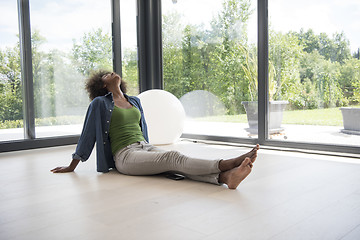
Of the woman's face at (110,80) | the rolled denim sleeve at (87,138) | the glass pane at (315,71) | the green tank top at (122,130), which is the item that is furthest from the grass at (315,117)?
the rolled denim sleeve at (87,138)

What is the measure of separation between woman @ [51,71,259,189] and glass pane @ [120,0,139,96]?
7.77 ft

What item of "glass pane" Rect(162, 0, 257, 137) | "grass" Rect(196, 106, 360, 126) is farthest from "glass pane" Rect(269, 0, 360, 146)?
"glass pane" Rect(162, 0, 257, 137)

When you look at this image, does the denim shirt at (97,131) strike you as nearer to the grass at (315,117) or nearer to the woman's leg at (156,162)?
the woman's leg at (156,162)

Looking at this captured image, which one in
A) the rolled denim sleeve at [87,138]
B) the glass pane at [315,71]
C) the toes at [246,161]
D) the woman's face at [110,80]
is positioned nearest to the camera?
the toes at [246,161]

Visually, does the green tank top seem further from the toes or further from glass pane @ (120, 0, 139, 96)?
glass pane @ (120, 0, 139, 96)

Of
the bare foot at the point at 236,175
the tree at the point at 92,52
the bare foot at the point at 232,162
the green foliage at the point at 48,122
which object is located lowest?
the bare foot at the point at 236,175

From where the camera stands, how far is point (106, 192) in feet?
8.10

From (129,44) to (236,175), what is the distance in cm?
380

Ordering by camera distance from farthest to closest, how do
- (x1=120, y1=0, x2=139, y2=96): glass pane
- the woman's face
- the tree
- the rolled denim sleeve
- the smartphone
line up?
(x1=120, y1=0, x2=139, y2=96): glass pane < the tree < the woman's face < the rolled denim sleeve < the smartphone

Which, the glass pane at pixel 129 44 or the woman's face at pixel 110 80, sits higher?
the glass pane at pixel 129 44

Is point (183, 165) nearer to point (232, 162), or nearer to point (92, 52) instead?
point (232, 162)

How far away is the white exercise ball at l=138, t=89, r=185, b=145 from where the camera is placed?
14.6 ft

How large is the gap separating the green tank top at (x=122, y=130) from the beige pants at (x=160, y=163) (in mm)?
46

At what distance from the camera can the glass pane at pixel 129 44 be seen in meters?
5.61
